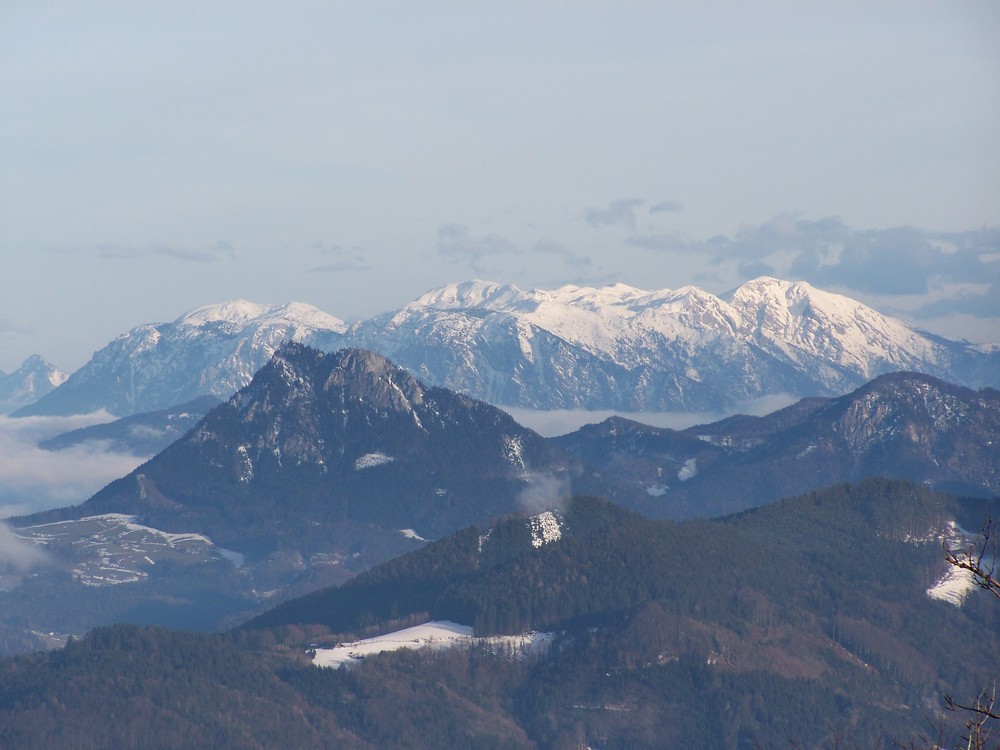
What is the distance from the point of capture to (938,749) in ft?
202

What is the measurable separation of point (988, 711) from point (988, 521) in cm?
1015

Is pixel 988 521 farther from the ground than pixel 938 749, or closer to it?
farther from the ground

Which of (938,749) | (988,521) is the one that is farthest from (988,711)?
(988,521)

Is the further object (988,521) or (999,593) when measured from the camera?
(988,521)

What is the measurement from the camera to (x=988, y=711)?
5772 centimetres

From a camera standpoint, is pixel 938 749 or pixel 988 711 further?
pixel 938 749

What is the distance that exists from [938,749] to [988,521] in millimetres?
8904

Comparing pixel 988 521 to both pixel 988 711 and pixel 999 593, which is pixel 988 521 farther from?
pixel 988 711

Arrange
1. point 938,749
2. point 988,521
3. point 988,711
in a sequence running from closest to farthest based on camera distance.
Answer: point 988,711, point 938,749, point 988,521

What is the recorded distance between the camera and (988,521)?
66.2 meters

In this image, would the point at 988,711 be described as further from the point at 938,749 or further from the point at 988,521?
the point at 988,521

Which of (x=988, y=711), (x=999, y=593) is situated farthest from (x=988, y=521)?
(x=988, y=711)

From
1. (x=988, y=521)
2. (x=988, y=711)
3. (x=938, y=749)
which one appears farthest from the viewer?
(x=988, y=521)

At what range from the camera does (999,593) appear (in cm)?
6056
